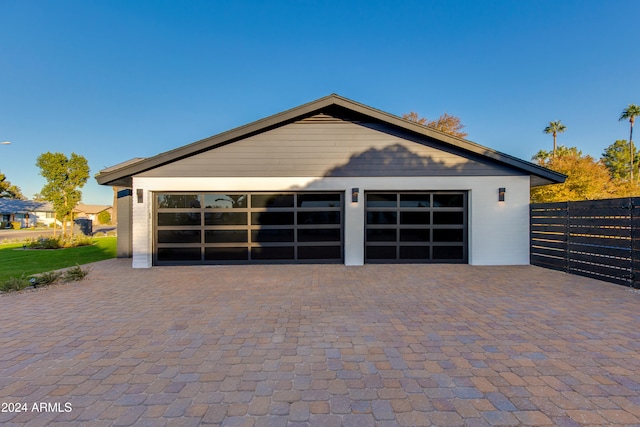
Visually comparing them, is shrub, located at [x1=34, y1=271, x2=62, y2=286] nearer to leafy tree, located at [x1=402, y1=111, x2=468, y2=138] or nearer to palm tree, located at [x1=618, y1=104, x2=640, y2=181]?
leafy tree, located at [x1=402, y1=111, x2=468, y2=138]

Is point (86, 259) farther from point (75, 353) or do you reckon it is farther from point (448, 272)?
point (448, 272)

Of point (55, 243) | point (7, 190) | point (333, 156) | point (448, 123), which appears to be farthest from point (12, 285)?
point (7, 190)

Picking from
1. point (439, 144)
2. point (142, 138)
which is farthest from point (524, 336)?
point (142, 138)

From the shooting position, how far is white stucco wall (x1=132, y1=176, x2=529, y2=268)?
8047mm

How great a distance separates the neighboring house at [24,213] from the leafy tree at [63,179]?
29.0 m

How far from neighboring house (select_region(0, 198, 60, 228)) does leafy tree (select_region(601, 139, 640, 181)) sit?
2898 inches

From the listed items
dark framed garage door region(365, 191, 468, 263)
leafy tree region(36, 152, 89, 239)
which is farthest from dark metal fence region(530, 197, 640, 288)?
leafy tree region(36, 152, 89, 239)

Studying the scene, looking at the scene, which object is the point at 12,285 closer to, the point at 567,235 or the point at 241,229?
the point at 241,229

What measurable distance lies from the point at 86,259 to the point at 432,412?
12086mm

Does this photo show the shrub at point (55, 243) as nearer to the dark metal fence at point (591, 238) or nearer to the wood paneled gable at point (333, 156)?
the wood paneled gable at point (333, 156)

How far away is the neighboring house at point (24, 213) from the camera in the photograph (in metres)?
37.0

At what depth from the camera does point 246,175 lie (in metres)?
8.08

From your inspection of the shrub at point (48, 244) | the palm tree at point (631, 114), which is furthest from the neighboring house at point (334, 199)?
the palm tree at point (631, 114)

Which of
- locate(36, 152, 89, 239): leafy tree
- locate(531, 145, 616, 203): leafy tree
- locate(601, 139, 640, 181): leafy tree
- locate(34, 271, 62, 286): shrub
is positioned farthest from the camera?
locate(601, 139, 640, 181): leafy tree
